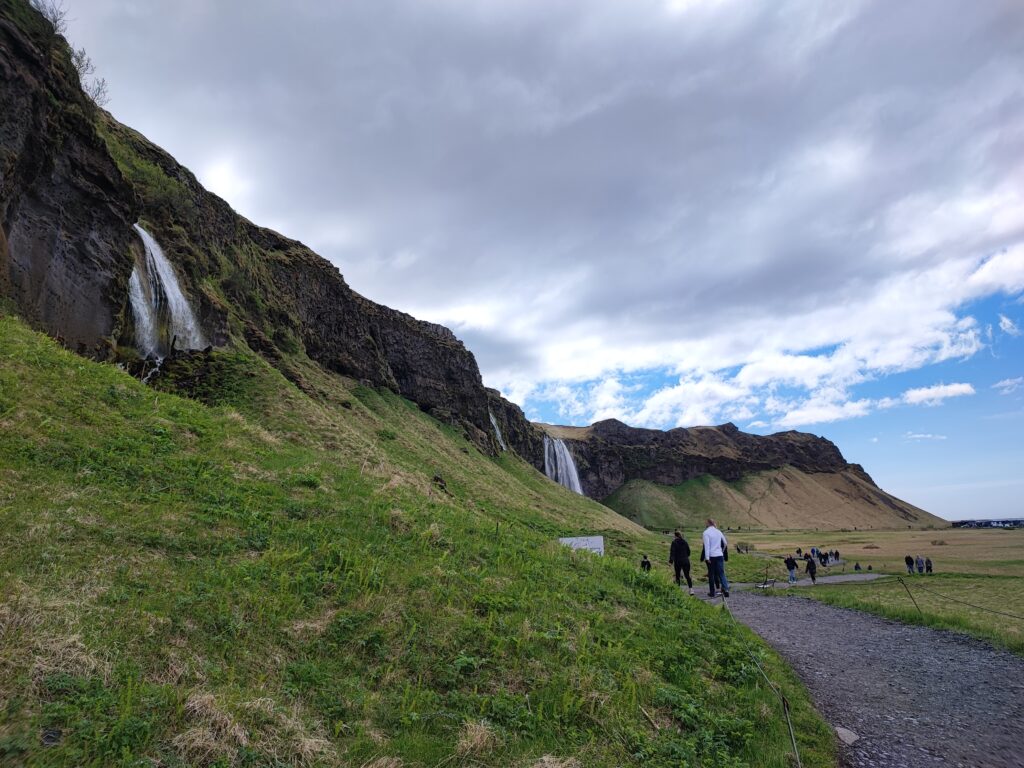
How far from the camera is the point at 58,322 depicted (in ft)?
59.6

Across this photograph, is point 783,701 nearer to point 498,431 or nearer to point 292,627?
point 292,627

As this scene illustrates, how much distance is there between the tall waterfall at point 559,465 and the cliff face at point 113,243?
5128 cm

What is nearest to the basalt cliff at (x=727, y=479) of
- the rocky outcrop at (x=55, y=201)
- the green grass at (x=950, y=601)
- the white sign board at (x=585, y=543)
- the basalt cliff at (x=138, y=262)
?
the basalt cliff at (x=138, y=262)

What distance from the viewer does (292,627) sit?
732 centimetres

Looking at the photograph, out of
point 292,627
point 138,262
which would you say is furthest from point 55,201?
point 292,627

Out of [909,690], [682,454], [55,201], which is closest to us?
[909,690]

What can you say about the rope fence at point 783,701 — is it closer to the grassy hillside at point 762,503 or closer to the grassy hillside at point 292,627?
the grassy hillside at point 292,627

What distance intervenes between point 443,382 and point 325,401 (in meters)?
35.4

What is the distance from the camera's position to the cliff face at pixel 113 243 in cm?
1727

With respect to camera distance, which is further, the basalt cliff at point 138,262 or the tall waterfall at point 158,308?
the tall waterfall at point 158,308

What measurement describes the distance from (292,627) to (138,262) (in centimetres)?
2441

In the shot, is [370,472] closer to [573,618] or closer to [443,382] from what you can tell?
[573,618]

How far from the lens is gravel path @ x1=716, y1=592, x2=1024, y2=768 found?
21.7 feet

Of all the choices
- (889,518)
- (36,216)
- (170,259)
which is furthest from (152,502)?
(889,518)
